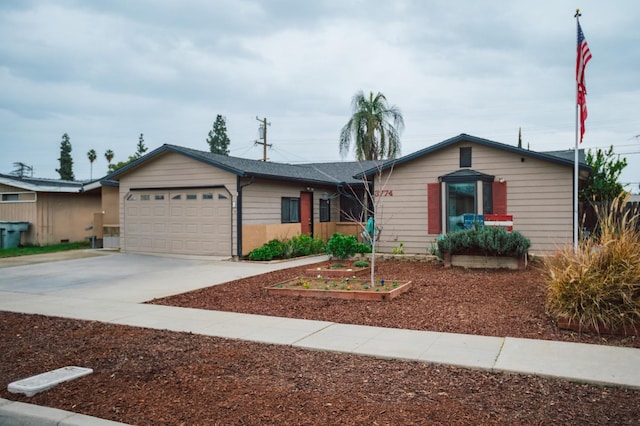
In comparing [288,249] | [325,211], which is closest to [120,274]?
[288,249]

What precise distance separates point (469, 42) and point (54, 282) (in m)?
11.5

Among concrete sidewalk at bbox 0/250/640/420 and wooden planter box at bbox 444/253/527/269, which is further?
wooden planter box at bbox 444/253/527/269

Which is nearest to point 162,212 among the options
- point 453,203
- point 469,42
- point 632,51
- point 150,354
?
point 453,203

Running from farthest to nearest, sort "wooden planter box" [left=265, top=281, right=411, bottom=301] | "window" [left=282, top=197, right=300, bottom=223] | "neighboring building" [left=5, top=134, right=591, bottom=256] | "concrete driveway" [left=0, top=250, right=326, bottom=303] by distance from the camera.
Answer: "window" [left=282, top=197, right=300, bottom=223]
"neighboring building" [left=5, top=134, right=591, bottom=256]
"concrete driveway" [left=0, top=250, right=326, bottom=303]
"wooden planter box" [left=265, top=281, right=411, bottom=301]

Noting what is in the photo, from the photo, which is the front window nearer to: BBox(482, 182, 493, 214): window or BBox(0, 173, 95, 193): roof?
BBox(482, 182, 493, 214): window

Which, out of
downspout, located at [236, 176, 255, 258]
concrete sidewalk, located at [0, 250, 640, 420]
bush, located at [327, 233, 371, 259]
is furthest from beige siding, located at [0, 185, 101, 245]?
bush, located at [327, 233, 371, 259]

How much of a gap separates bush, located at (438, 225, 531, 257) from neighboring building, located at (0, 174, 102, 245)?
14.7 meters

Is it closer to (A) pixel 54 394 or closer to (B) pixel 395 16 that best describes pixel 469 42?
(B) pixel 395 16

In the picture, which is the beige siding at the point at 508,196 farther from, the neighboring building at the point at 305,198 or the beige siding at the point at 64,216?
the beige siding at the point at 64,216

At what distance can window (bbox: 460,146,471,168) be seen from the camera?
14664 millimetres

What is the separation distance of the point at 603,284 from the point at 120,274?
10698 mm

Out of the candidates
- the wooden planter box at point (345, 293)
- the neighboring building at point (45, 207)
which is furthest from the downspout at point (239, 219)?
the neighboring building at point (45, 207)

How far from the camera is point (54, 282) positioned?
457 inches

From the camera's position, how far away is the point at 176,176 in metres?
17.0
